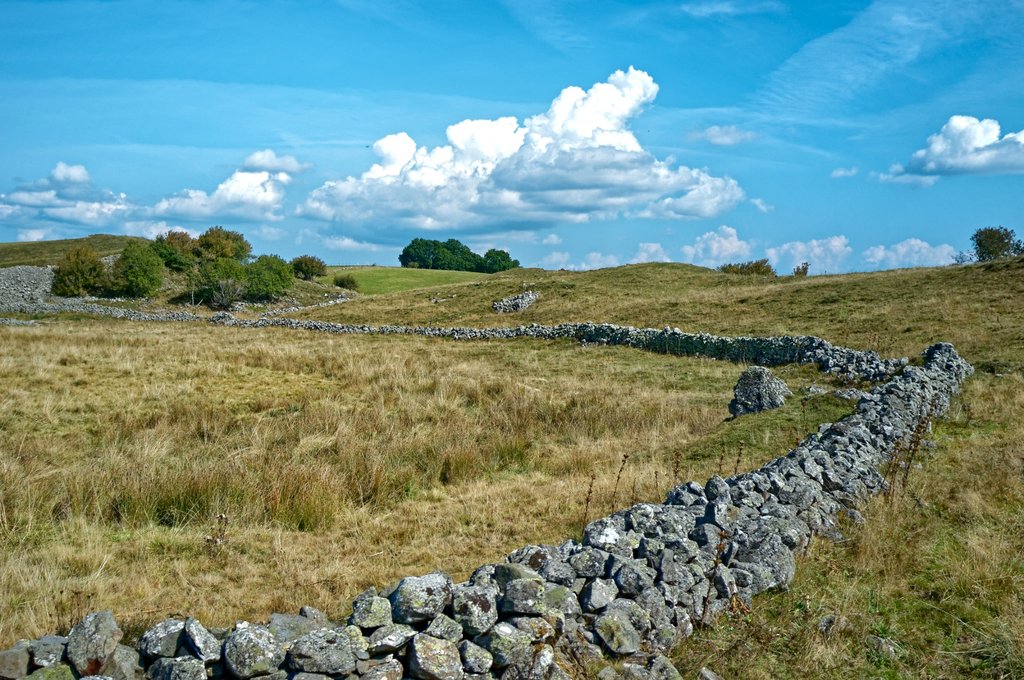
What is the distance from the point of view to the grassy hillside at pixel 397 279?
8650cm

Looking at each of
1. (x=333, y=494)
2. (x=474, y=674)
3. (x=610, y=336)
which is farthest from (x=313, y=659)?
(x=610, y=336)

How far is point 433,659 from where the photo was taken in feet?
13.4

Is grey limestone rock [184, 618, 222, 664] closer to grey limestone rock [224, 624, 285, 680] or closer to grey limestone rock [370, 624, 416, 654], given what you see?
grey limestone rock [224, 624, 285, 680]

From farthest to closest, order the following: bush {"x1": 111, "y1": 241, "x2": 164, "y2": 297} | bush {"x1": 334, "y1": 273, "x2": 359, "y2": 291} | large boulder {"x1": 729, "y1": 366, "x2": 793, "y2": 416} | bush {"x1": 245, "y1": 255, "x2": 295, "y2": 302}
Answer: bush {"x1": 334, "y1": 273, "x2": 359, "y2": 291} < bush {"x1": 245, "y1": 255, "x2": 295, "y2": 302} < bush {"x1": 111, "y1": 241, "x2": 164, "y2": 297} < large boulder {"x1": 729, "y1": 366, "x2": 793, "y2": 416}

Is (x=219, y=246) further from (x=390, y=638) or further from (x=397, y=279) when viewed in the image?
(x=390, y=638)

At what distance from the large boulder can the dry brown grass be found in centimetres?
55

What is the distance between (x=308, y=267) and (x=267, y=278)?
89.4 ft

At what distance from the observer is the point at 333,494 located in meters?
8.36

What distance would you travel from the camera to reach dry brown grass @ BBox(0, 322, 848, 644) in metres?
6.33

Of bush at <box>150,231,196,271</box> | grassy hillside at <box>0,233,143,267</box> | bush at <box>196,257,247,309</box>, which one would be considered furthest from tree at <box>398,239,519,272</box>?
bush at <box>196,257,247,309</box>

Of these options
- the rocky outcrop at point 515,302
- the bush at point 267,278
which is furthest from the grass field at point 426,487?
the bush at point 267,278

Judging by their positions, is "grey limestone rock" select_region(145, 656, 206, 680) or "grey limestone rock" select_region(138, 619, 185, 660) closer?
"grey limestone rock" select_region(145, 656, 206, 680)

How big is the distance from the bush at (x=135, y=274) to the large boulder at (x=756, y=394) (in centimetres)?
5981

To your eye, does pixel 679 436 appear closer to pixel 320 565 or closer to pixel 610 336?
pixel 320 565
